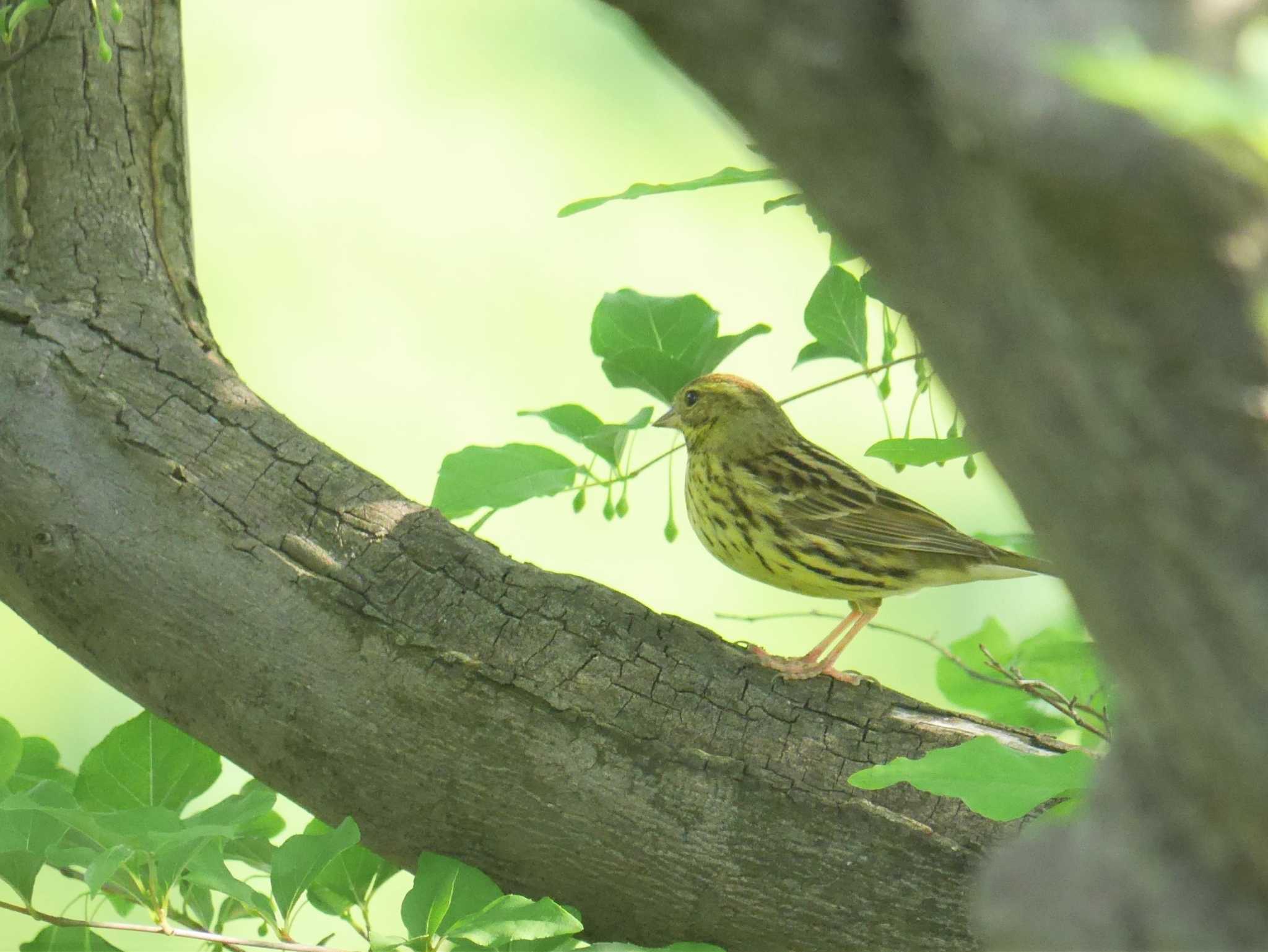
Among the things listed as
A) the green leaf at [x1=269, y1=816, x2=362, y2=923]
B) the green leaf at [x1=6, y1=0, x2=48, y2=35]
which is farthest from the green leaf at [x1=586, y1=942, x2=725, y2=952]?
the green leaf at [x1=6, y1=0, x2=48, y2=35]

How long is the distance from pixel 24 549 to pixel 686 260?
5.37 metres

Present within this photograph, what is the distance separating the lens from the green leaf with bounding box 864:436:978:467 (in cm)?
180

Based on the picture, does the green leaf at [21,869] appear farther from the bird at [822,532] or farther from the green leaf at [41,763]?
the bird at [822,532]

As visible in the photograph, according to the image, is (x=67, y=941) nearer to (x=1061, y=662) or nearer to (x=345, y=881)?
(x=345, y=881)

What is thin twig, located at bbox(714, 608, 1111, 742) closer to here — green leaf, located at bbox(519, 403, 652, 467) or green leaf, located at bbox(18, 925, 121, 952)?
green leaf, located at bbox(519, 403, 652, 467)

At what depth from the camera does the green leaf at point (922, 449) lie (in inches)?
70.9

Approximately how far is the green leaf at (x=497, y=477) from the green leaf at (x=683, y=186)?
17.5 inches

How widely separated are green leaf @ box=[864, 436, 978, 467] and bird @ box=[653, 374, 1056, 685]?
1.55m

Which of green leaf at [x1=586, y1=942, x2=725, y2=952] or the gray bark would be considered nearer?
the gray bark

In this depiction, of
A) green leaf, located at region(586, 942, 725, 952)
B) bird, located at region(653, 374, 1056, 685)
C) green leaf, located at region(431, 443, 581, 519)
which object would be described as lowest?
green leaf, located at region(586, 942, 725, 952)

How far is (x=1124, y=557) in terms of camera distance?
721mm

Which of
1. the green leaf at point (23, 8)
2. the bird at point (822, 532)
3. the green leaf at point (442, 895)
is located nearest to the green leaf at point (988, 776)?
the green leaf at point (442, 895)

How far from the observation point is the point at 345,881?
1993mm

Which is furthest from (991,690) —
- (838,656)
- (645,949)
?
(645,949)
